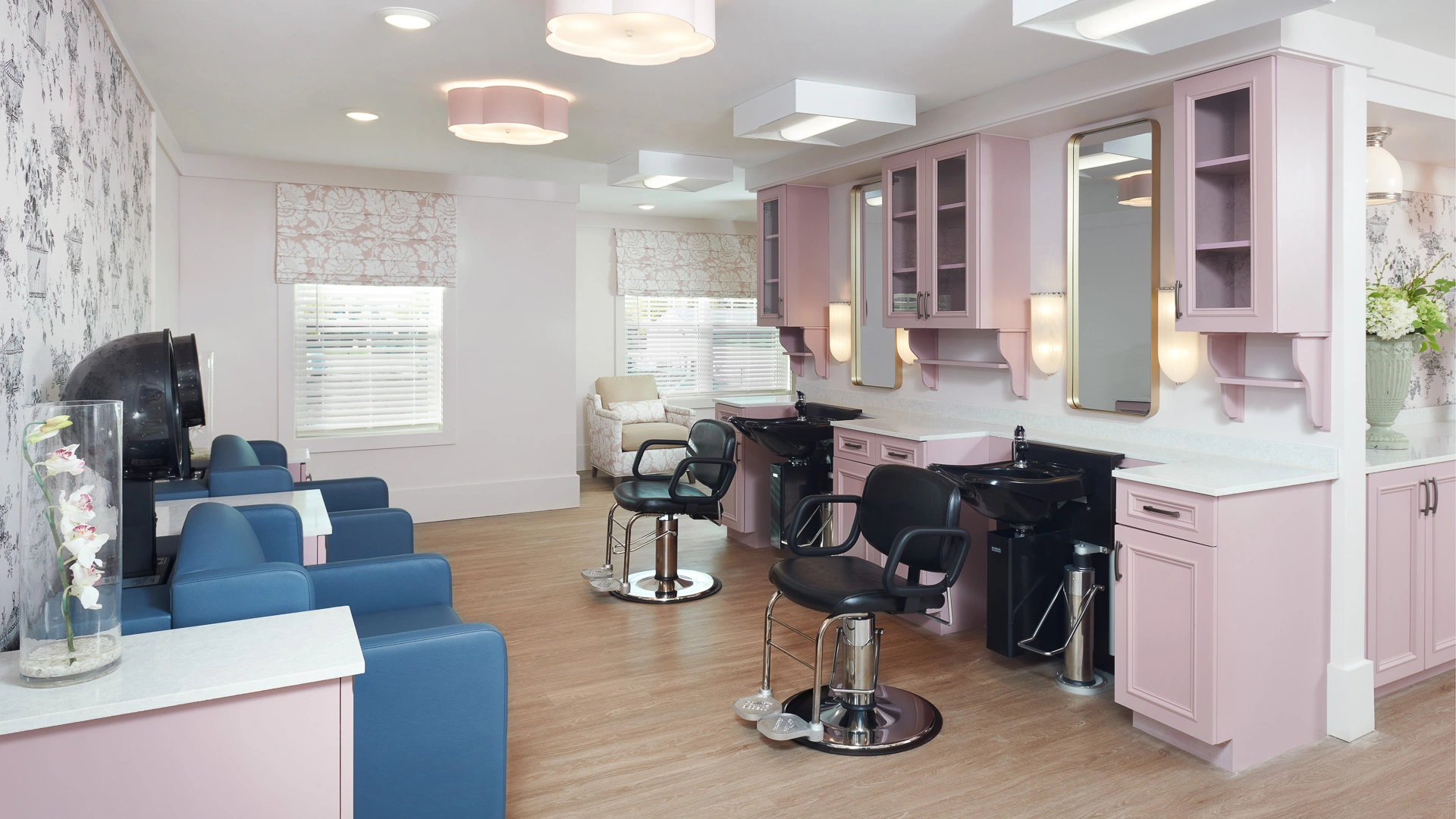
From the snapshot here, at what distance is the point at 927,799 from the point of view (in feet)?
8.78

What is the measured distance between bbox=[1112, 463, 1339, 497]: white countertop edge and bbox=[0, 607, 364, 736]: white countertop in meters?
2.35

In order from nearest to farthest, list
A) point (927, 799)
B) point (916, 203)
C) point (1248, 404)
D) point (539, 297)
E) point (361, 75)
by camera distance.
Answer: point (927, 799) → point (1248, 404) → point (361, 75) → point (916, 203) → point (539, 297)

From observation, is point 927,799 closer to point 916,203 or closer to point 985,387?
point 985,387

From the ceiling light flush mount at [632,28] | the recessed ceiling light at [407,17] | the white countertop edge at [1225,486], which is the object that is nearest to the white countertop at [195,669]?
the ceiling light flush mount at [632,28]

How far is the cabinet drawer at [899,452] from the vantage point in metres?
4.15

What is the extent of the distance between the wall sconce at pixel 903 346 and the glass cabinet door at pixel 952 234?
2.08ft

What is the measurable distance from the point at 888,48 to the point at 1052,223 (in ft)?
3.84

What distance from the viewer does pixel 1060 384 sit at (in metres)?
4.12

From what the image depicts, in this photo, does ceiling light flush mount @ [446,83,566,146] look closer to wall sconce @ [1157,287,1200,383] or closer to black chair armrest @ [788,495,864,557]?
black chair armrest @ [788,495,864,557]

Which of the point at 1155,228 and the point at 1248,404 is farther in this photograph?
the point at 1155,228

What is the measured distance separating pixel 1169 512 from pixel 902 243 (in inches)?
86.5

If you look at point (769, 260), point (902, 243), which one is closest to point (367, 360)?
point (769, 260)

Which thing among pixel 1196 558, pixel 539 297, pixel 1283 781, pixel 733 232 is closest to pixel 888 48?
pixel 1196 558

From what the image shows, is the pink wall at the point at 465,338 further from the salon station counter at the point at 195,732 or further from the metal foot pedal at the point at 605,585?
the salon station counter at the point at 195,732
